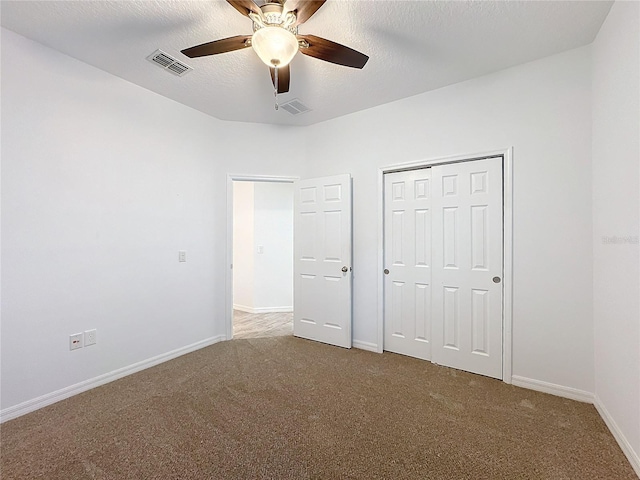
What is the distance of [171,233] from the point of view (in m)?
3.10

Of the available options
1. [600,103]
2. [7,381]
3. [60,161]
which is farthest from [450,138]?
[7,381]

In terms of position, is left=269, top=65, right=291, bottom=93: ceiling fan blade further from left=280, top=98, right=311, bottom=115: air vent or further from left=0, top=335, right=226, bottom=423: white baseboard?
left=0, top=335, right=226, bottom=423: white baseboard

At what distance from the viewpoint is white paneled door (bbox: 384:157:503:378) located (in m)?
2.60

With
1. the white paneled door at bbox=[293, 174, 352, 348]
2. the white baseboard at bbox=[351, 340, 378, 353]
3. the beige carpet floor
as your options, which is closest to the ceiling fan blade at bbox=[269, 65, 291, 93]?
the white paneled door at bbox=[293, 174, 352, 348]

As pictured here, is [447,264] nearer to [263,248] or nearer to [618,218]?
[618,218]

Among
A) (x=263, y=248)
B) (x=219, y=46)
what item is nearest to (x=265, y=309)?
(x=263, y=248)

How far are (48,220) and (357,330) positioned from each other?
2948 mm

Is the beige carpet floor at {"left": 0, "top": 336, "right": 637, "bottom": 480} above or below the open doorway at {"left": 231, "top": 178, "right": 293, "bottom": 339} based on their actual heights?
below

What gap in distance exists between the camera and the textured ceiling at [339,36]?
1.84 meters

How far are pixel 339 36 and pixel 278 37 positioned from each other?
25.4 inches

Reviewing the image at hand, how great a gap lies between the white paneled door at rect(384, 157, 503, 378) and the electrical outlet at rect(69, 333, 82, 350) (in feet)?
9.13

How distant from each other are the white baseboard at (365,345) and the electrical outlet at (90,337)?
A: 2.45 meters

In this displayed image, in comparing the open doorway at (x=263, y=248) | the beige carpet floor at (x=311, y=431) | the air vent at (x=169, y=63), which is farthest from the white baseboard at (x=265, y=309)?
the air vent at (x=169, y=63)

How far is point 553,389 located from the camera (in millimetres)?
2311
